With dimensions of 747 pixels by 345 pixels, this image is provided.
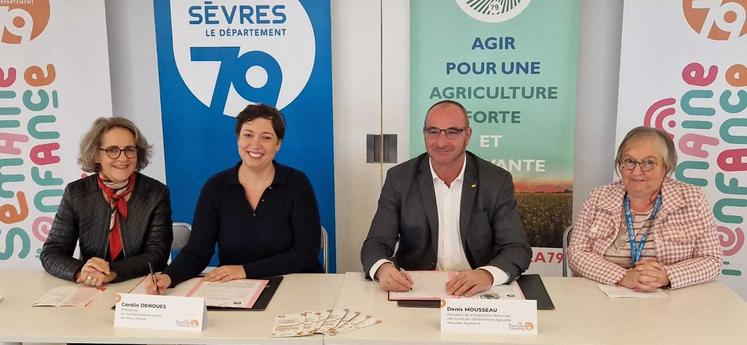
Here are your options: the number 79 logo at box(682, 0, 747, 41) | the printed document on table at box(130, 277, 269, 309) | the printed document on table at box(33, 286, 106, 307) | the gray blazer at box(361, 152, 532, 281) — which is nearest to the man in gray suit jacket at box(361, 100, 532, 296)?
the gray blazer at box(361, 152, 532, 281)

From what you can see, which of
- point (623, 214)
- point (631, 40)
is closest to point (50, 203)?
point (623, 214)

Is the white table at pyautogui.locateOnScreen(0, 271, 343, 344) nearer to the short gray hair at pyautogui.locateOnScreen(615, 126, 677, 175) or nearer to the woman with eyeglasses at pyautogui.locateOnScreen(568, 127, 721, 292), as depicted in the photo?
the woman with eyeglasses at pyautogui.locateOnScreen(568, 127, 721, 292)

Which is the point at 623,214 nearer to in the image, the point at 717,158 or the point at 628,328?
the point at 628,328

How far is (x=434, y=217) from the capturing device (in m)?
2.48

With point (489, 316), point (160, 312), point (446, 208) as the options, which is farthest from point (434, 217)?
point (160, 312)

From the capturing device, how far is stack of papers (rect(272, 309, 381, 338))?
1.85 metres

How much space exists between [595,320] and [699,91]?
1782 millimetres

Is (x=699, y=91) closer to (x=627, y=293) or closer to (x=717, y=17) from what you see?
(x=717, y=17)

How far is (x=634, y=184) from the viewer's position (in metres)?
2.36

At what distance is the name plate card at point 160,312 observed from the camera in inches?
74.0

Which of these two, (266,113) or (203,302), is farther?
(266,113)

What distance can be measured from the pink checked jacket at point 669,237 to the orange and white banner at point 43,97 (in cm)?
259

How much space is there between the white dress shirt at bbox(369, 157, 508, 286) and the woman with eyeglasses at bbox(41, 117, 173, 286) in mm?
1111

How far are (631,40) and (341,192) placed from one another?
173 cm
